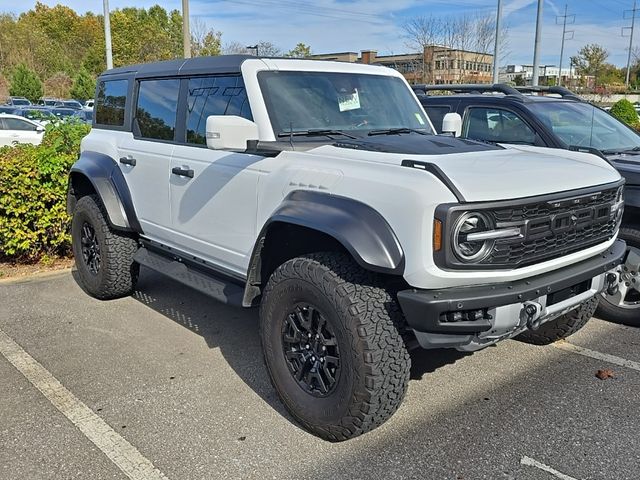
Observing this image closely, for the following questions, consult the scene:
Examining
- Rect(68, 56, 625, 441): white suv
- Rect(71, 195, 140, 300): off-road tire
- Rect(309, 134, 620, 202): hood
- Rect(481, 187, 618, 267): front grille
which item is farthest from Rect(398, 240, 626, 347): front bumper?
Rect(71, 195, 140, 300): off-road tire

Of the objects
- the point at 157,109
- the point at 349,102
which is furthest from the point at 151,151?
the point at 349,102

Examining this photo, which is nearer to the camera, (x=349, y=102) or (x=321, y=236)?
(x=321, y=236)

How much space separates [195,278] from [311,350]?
1358mm

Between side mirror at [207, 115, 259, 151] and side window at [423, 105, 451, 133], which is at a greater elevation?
side window at [423, 105, 451, 133]

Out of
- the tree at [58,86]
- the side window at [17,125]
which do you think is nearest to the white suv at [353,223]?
the side window at [17,125]

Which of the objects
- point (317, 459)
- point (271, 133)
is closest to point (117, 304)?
point (271, 133)

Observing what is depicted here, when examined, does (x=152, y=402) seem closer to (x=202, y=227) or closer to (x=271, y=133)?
(x=202, y=227)

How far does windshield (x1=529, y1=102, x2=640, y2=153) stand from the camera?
5.46 metres

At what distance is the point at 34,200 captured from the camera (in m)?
6.30

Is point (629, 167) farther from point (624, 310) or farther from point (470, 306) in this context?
point (470, 306)

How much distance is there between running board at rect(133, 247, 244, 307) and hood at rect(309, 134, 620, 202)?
1090mm

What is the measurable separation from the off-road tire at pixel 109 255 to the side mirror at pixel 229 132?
213cm

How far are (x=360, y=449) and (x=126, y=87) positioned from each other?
3661 millimetres

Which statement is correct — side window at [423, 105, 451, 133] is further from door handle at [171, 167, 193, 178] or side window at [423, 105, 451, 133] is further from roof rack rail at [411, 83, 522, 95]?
door handle at [171, 167, 193, 178]
